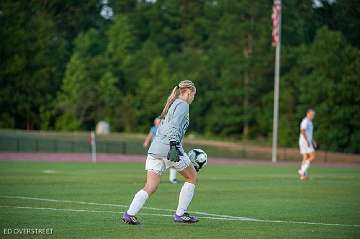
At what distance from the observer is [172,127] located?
14.8 metres

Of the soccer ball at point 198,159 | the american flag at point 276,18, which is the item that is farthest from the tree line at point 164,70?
the soccer ball at point 198,159

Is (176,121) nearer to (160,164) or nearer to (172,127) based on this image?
(172,127)

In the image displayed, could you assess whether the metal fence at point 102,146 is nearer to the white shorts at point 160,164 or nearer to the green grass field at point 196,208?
the green grass field at point 196,208

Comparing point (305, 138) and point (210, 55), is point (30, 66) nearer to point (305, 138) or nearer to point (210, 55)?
point (210, 55)

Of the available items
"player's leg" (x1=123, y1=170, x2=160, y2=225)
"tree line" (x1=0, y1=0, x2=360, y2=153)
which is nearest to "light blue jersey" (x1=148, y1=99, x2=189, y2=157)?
"player's leg" (x1=123, y1=170, x2=160, y2=225)

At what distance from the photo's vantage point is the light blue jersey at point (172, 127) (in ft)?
48.6

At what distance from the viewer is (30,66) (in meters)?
81.8

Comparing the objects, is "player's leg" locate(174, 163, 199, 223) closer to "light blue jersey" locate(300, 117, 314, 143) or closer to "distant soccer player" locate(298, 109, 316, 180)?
"distant soccer player" locate(298, 109, 316, 180)

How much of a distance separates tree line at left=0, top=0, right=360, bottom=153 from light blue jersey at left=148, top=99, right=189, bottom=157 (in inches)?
2130

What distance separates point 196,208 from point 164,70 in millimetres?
61130

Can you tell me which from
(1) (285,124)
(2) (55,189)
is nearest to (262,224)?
(2) (55,189)

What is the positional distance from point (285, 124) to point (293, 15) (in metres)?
10.3

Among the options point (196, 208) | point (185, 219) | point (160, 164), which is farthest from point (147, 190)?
point (196, 208)

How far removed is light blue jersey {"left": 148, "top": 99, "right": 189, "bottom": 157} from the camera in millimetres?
14828
